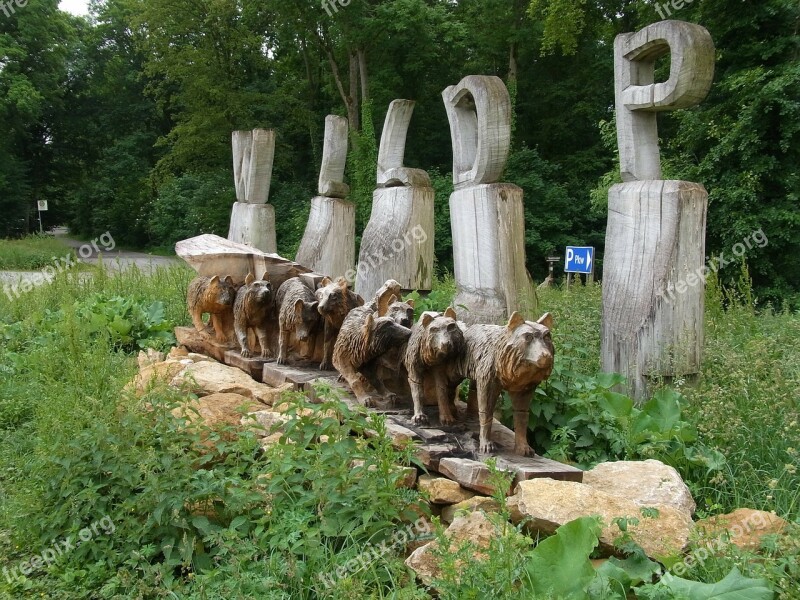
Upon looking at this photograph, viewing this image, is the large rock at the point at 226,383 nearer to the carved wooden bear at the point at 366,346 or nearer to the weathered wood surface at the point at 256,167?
the carved wooden bear at the point at 366,346

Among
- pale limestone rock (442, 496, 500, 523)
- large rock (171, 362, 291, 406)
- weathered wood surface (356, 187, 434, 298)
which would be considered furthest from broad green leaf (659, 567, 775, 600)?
weathered wood surface (356, 187, 434, 298)

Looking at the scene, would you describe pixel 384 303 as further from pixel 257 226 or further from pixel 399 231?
pixel 257 226

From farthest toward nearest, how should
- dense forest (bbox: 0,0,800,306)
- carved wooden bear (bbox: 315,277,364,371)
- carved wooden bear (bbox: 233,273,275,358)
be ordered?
dense forest (bbox: 0,0,800,306) < carved wooden bear (bbox: 233,273,275,358) < carved wooden bear (bbox: 315,277,364,371)

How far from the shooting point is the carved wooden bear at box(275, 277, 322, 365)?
15.3 ft

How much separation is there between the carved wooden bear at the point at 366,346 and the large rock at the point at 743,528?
68.6 inches

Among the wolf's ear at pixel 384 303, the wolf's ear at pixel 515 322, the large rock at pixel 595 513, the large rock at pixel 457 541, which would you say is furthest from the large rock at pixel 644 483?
the wolf's ear at pixel 384 303

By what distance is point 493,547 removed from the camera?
231 cm

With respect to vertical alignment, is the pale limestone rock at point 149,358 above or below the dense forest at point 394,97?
below

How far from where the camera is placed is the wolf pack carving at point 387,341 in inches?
120

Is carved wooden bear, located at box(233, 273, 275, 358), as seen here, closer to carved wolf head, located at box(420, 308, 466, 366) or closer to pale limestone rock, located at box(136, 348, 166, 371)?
pale limestone rock, located at box(136, 348, 166, 371)

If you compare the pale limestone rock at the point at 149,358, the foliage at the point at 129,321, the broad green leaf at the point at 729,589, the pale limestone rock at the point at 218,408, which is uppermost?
the foliage at the point at 129,321

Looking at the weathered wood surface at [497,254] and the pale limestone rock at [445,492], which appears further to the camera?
the weathered wood surface at [497,254]

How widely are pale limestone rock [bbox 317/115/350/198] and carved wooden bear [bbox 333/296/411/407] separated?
11.0 ft

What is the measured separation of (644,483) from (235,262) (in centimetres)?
364
